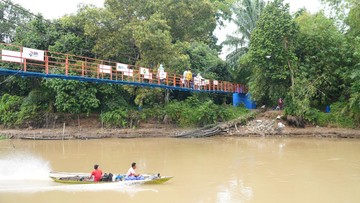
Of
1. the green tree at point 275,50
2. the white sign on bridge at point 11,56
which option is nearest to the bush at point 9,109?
the white sign on bridge at point 11,56

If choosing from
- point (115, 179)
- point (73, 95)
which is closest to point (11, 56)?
point (115, 179)

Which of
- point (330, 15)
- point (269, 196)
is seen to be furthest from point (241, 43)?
point (269, 196)

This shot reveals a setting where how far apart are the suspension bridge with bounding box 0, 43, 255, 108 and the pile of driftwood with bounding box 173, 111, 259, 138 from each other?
2.60 m

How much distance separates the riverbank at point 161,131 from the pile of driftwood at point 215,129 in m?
0.25

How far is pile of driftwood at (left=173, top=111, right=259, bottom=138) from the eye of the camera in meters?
21.5

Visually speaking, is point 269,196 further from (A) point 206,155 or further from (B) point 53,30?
(B) point 53,30

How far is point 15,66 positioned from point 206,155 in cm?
1524

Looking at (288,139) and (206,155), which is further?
(288,139)

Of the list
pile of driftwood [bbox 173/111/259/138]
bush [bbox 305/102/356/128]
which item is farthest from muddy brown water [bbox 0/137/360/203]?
bush [bbox 305/102/356/128]

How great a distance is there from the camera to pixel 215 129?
21969mm

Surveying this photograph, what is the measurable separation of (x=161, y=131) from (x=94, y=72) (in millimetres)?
5851

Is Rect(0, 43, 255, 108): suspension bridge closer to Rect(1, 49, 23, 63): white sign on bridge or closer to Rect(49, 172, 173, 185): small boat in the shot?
Rect(1, 49, 23, 63): white sign on bridge

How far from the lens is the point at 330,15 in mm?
23516

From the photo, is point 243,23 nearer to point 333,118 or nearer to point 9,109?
point 333,118
